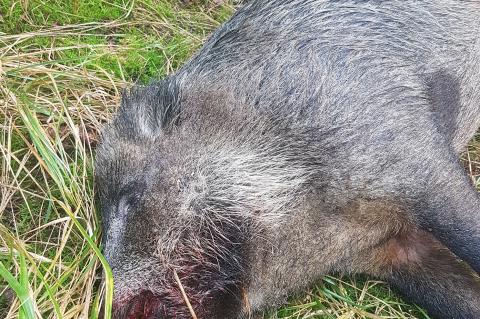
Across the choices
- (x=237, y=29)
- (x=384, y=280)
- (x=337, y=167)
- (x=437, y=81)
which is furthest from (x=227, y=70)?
(x=384, y=280)

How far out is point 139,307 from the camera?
336 cm

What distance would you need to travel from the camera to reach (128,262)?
3.42 m

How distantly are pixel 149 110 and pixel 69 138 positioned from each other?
31.2 inches

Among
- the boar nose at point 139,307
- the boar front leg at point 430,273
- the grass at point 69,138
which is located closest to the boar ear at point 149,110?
the grass at point 69,138

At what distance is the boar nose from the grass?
96 mm

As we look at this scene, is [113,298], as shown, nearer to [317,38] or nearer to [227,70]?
[227,70]

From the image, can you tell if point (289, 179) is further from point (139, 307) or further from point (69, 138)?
point (69, 138)

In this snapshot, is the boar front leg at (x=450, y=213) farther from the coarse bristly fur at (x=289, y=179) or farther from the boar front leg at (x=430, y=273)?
the boar front leg at (x=430, y=273)

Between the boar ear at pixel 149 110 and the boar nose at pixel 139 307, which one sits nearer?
the boar nose at pixel 139 307

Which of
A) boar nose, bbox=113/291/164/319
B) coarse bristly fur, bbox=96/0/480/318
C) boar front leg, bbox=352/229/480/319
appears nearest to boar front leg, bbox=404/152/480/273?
coarse bristly fur, bbox=96/0/480/318

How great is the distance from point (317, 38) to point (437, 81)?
74 cm

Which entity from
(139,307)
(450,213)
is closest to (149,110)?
(139,307)

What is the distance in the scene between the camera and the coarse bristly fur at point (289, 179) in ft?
11.4

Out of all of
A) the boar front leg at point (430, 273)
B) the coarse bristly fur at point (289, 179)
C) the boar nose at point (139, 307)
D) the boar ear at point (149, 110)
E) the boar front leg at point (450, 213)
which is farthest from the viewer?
the boar front leg at point (430, 273)
